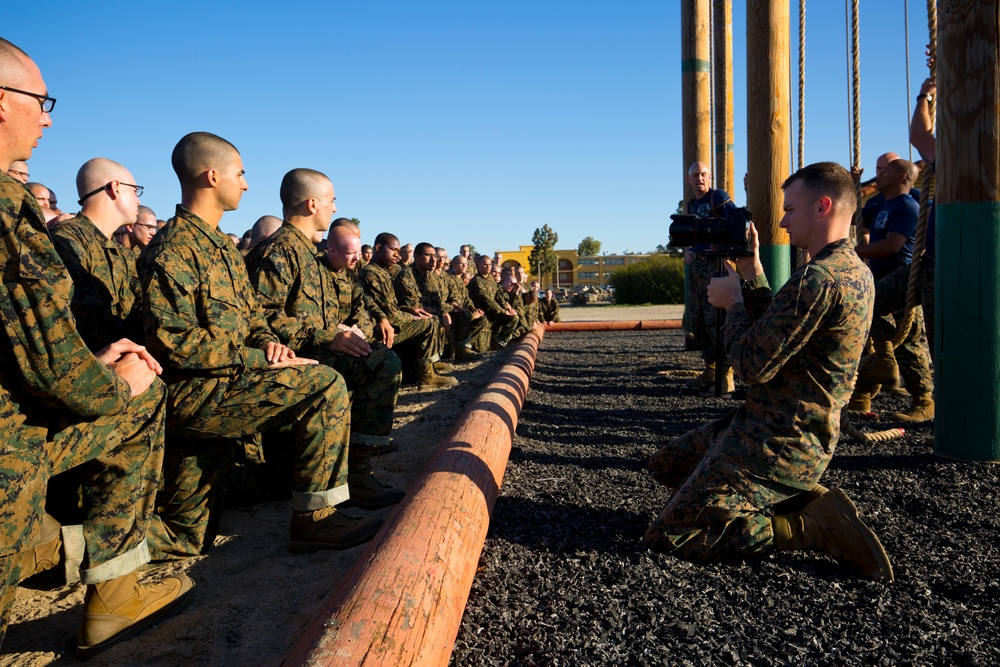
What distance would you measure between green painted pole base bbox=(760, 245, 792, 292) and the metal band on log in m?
3.11

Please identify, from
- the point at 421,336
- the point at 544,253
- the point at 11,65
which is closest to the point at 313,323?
the point at 11,65

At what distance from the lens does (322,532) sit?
3.01 metres

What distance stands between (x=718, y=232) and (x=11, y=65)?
8.49ft

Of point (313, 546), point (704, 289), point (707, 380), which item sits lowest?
point (313, 546)

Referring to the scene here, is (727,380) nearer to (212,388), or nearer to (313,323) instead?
(313,323)

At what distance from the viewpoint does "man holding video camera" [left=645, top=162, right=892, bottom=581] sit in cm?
251

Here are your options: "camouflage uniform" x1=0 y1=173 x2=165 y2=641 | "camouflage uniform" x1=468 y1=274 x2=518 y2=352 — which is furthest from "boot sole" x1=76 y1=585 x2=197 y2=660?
"camouflage uniform" x1=468 y1=274 x2=518 y2=352

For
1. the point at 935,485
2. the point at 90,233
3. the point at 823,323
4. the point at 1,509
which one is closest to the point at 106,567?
the point at 1,509

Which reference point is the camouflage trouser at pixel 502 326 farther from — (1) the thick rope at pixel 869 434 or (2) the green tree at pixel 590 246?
(2) the green tree at pixel 590 246

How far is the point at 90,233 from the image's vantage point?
3.18 m

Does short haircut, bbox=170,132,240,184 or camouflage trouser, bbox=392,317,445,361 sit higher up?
short haircut, bbox=170,132,240,184

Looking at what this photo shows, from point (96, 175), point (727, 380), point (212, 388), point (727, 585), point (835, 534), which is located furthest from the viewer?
point (727, 380)

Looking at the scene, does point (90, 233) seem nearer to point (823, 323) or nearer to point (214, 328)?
point (214, 328)

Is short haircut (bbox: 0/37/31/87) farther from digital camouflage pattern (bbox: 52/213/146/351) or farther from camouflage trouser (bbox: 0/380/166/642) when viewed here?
camouflage trouser (bbox: 0/380/166/642)
